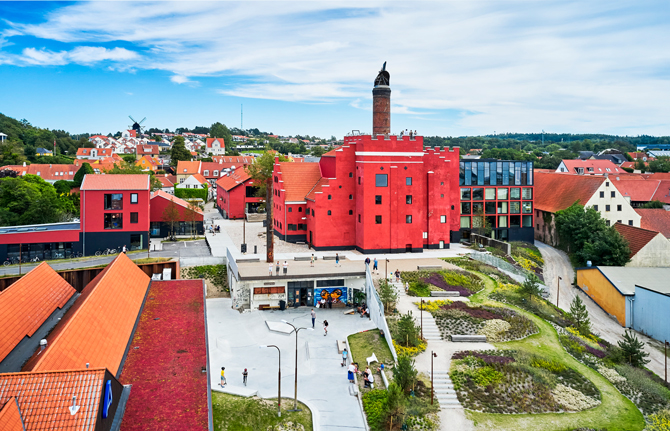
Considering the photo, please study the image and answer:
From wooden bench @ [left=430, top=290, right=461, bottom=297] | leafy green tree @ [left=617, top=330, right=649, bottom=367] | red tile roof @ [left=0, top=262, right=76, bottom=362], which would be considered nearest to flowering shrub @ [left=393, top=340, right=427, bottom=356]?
wooden bench @ [left=430, top=290, right=461, bottom=297]

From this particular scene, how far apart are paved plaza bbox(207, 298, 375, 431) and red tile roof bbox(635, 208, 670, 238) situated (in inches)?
1890

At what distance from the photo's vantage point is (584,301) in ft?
153

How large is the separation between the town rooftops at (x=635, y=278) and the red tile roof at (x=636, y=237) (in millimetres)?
4713

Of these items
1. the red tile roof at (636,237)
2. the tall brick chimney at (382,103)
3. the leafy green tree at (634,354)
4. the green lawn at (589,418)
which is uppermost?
the tall brick chimney at (382,103)

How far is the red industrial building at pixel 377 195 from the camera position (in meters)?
51.2

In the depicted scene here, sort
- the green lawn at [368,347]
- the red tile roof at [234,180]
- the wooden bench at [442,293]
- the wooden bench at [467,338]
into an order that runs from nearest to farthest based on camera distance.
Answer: the green lawn at [368,347], the wooden bench at [467,338], the wooden bench at [442,293], the red tile roof at [234,180]

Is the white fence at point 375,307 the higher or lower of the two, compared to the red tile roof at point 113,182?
lower

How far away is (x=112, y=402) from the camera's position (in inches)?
618

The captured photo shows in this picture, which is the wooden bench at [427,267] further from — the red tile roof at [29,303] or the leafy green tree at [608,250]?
the red tile roof at [29,303]

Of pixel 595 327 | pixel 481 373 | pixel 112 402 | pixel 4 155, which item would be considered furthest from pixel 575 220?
pixel 4 155

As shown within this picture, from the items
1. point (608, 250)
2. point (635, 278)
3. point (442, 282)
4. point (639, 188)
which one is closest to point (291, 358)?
point (442, 282)

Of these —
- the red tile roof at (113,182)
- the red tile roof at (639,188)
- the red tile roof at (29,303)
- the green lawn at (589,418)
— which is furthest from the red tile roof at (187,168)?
the green lawn at (589,418)

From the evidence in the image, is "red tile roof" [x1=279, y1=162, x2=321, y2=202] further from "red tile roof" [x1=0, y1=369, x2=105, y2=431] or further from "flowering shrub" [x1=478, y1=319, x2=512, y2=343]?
"red tile roof" [x1=0, y1=369, x2=105, y2=431]

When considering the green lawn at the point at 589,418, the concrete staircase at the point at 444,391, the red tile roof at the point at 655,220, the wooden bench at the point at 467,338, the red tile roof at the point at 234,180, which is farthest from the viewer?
the red tile roof at the point at 234,180
